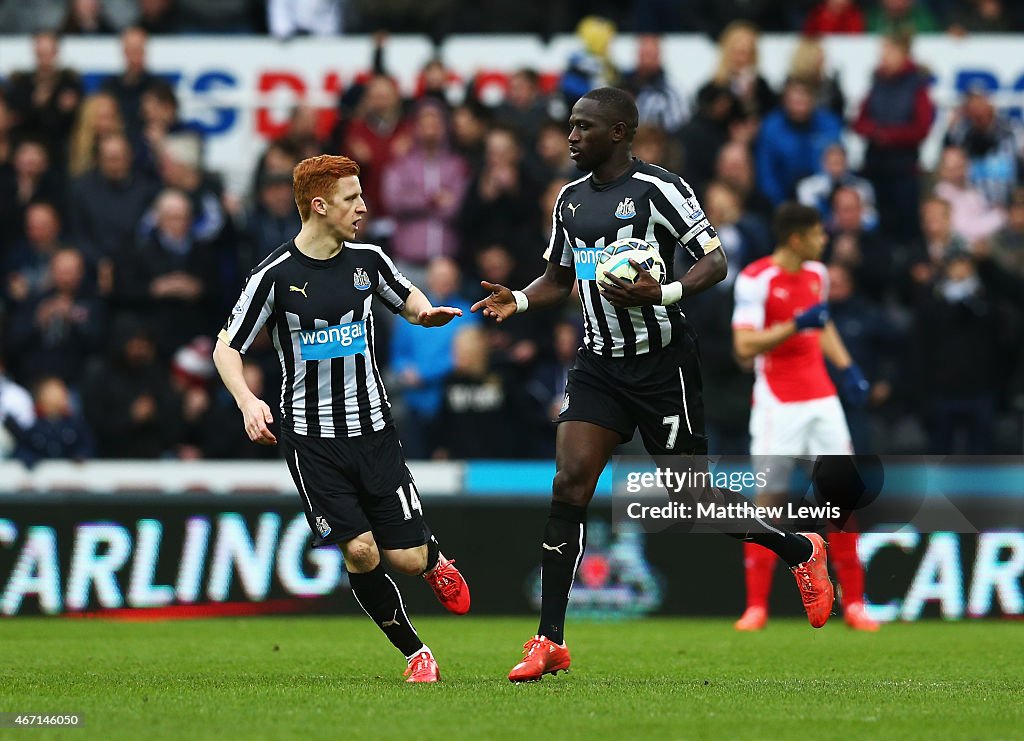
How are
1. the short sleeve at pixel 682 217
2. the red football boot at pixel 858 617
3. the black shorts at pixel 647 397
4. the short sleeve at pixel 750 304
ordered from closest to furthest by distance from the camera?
the short sleeve at pixel 682 217 → the black shorts at pixel 647 397 → the short sleeve at pixel 750 304 → the red football boot at pixel 858 617

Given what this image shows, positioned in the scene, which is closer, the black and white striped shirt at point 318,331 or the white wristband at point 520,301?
the black and white striped shirt at point 318,331

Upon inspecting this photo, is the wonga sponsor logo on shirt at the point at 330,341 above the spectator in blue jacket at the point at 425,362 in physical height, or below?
above

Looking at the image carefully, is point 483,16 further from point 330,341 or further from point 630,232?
point 330,341

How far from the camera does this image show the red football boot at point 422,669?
820cm

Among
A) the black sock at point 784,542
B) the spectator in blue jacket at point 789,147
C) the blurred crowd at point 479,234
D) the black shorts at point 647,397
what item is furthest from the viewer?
the spectator in blue jacket at point 789,147

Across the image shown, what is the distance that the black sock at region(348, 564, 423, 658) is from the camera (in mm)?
8242

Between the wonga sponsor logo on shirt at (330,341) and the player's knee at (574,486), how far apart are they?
1117mm

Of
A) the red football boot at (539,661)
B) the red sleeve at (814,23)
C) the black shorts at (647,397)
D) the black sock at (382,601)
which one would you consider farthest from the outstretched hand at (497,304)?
the red sleeve at (814,23)

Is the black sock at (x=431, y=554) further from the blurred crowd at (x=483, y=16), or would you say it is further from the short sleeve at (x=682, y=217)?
the blurred crowd at (x=483, y=16)

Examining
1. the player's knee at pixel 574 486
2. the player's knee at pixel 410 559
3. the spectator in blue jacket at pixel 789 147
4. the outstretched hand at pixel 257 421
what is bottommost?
the player's knee at pixel 410 559

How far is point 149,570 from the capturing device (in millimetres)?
12922

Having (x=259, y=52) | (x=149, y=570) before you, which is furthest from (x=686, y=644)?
(x=259, y=52)

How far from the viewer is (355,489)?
325 inches

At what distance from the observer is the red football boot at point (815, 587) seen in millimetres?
8555
